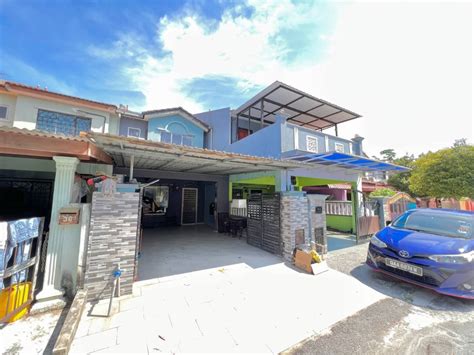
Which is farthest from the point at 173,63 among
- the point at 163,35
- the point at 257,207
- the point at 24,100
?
the point at 24,100

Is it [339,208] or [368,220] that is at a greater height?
[339,208]

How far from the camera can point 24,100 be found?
8594mm

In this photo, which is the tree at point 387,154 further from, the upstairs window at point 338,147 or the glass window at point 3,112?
the glass window at point 3,112

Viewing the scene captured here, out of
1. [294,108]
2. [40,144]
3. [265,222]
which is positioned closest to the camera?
[40,144]

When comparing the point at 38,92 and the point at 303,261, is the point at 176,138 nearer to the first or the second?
the point at 38,92

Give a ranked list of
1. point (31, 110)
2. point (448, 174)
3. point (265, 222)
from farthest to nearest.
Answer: point (448, 174) → point (31, 110) → point (265, 222)

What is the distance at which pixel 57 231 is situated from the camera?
3625mm

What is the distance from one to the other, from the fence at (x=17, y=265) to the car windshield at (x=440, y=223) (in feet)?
27.9

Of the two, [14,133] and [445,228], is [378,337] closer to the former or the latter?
[445,228]

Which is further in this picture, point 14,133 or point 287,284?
point 287,284

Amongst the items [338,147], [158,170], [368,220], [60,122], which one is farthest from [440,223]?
[60,122]

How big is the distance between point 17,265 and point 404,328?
6389 millimetres

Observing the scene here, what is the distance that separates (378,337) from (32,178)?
1015cm

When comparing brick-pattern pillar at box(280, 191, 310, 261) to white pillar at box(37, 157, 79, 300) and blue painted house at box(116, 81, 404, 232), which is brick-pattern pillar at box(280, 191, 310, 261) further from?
white pillar at box(37, 157, 79, 300)
